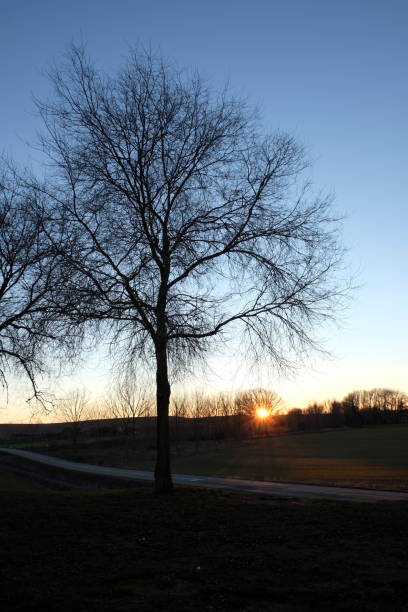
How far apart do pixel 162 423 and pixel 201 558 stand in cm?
773

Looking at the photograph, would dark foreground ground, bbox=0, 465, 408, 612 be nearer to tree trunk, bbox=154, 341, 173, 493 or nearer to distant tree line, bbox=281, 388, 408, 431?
tree trunk, bbox=154, 341, 173, 493

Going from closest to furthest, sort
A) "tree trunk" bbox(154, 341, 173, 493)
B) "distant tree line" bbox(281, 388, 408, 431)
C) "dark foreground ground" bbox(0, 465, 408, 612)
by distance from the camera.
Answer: "dark foreground ground" bbox(0, 465, 408, 612) → "tree trunk" bbox(154, 341, 173, 493) → "distant tree line" bbox(281, 388, 408, 431)

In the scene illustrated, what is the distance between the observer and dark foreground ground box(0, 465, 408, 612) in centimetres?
570

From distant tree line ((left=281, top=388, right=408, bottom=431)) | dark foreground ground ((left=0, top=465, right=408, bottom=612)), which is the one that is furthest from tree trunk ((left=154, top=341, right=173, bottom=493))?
distant tree line ((left=281, top=388, right=408, bottom=431))

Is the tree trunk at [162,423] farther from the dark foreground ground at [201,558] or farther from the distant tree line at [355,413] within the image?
the distant tree line at [355,413]

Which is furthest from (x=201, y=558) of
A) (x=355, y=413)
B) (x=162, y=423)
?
(x=355, y=413)

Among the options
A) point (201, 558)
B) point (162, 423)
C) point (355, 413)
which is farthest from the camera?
point (355, 413)

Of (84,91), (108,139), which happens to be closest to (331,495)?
(108,139)

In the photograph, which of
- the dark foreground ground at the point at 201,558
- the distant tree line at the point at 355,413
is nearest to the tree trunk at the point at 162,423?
the dark foreground ground at the point at 201,558

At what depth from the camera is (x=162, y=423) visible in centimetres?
1512

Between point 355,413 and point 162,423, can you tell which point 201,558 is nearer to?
point 162,423

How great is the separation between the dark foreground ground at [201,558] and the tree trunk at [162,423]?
279 centimetres

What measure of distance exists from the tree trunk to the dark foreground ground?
9.14ft

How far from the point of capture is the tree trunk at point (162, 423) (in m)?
14.9
